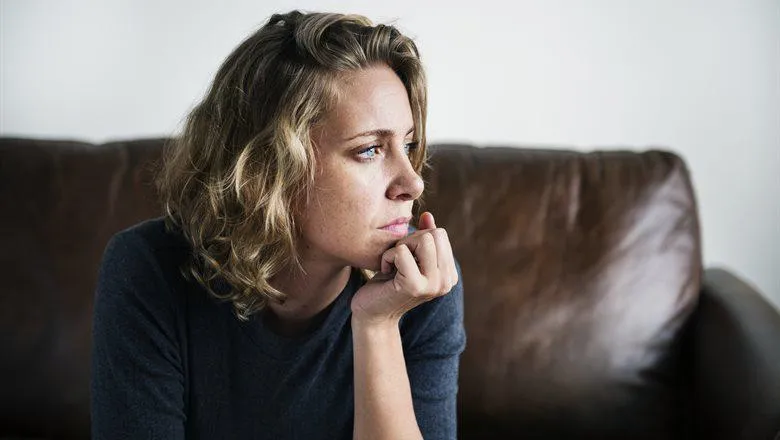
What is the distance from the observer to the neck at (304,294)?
1.15 metres

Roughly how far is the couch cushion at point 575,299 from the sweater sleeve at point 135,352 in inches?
25.0

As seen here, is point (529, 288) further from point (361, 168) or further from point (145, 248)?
point (145, 248)

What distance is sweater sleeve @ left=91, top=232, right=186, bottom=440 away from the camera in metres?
1.04

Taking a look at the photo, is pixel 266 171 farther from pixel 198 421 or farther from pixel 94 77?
pixel 94 77

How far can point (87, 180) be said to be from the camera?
1.59m

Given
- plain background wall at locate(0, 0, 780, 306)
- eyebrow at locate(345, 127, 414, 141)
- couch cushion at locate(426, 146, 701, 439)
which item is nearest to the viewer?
eyebrow at locate(345, 127, 414, 141)

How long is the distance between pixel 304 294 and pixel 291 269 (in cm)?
5

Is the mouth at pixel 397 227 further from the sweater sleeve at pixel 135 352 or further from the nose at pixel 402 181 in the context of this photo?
the sweater sleeve at pixel 135 352

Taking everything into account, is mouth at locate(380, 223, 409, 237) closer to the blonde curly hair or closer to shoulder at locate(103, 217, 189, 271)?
the blonde curly hair

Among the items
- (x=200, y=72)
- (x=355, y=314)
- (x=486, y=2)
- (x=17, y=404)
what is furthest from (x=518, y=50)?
(x=17, y=404)

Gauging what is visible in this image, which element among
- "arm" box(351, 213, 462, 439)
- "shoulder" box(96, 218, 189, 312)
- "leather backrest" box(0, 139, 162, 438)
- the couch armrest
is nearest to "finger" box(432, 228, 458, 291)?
"arm" box(351, 213, 462, 439)

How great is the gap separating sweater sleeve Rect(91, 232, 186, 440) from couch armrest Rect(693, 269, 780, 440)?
35.5 inches

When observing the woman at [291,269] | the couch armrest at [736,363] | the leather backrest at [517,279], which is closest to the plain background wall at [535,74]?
the leather backrest at [517,279]

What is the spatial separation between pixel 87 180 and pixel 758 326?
4.54 feet
